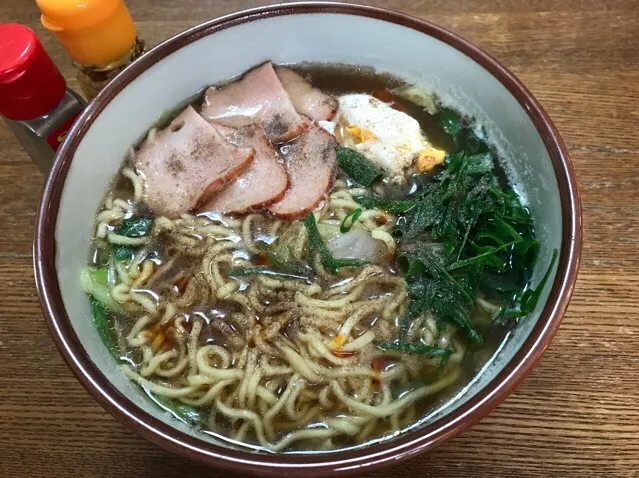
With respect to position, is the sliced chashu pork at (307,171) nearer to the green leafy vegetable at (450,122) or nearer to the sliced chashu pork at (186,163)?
the sliced chashu pork at (186,163)

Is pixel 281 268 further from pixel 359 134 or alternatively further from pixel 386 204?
pixel 359 134

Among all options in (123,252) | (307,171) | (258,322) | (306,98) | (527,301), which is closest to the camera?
(527,301)

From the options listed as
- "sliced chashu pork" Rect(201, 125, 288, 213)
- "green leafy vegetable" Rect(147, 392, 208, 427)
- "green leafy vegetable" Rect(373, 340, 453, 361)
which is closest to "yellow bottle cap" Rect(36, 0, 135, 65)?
"sliced chashu pork" Rect(201, 125, 288, 213)

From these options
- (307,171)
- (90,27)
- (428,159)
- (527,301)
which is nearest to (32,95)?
(90,27)

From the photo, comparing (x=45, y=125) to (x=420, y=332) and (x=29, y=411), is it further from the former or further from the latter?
(x=420, y=332)

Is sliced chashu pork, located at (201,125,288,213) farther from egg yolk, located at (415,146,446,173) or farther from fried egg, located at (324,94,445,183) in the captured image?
egg yolk, located at (415,146,446,173)
